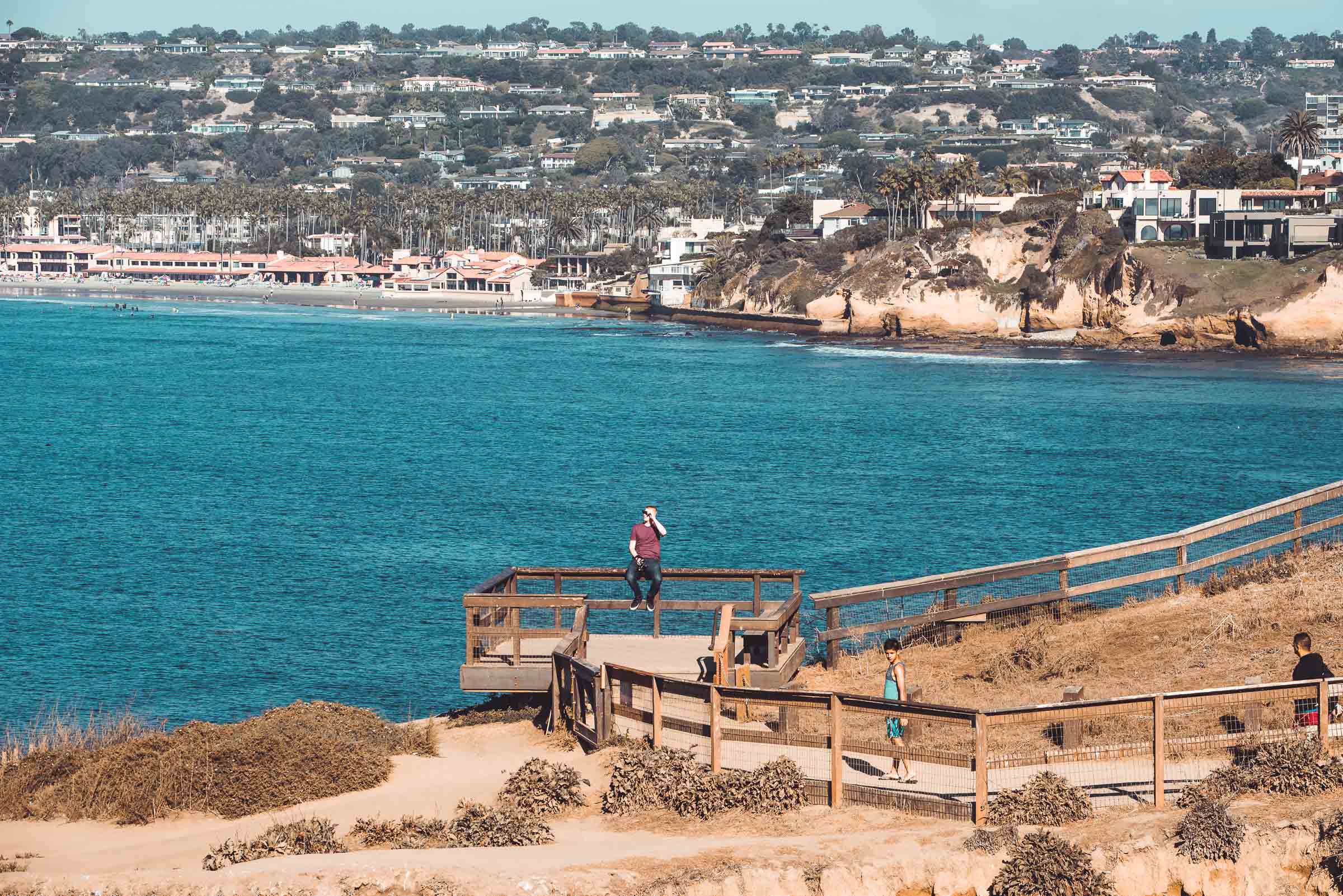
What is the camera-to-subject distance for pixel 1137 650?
19.9m

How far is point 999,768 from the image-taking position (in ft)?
46.9

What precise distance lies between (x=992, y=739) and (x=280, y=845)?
6.24m

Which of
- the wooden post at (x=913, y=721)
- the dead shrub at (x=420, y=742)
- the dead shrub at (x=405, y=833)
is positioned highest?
the wooden post at (x=913, y=721)

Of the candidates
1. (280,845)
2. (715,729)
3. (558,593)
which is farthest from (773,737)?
(558,593)

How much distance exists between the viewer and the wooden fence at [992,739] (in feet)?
45.0

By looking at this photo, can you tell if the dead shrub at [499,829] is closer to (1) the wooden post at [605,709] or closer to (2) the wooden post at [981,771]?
(1) the wooden post at [605,709]

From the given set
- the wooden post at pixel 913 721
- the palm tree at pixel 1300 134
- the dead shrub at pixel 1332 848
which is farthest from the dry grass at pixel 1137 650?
the palm tree at pixel 1300 134

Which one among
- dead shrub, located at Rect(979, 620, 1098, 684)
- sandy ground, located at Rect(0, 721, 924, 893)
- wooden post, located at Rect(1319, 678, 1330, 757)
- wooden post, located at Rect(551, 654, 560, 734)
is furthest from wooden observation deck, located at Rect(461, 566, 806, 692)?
wooden post, located at Rect(1319, 678, 1330, 757)

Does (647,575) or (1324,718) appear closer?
(1324,718)

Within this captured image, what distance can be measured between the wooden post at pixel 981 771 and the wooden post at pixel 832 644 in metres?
5.95

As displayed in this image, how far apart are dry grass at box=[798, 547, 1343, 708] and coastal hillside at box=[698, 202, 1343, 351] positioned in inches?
3450

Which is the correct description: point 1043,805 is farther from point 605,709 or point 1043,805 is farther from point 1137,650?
point 1137,650

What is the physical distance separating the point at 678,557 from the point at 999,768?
2890 cm

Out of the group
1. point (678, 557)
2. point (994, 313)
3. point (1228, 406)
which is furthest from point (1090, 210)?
point (678, 557)
